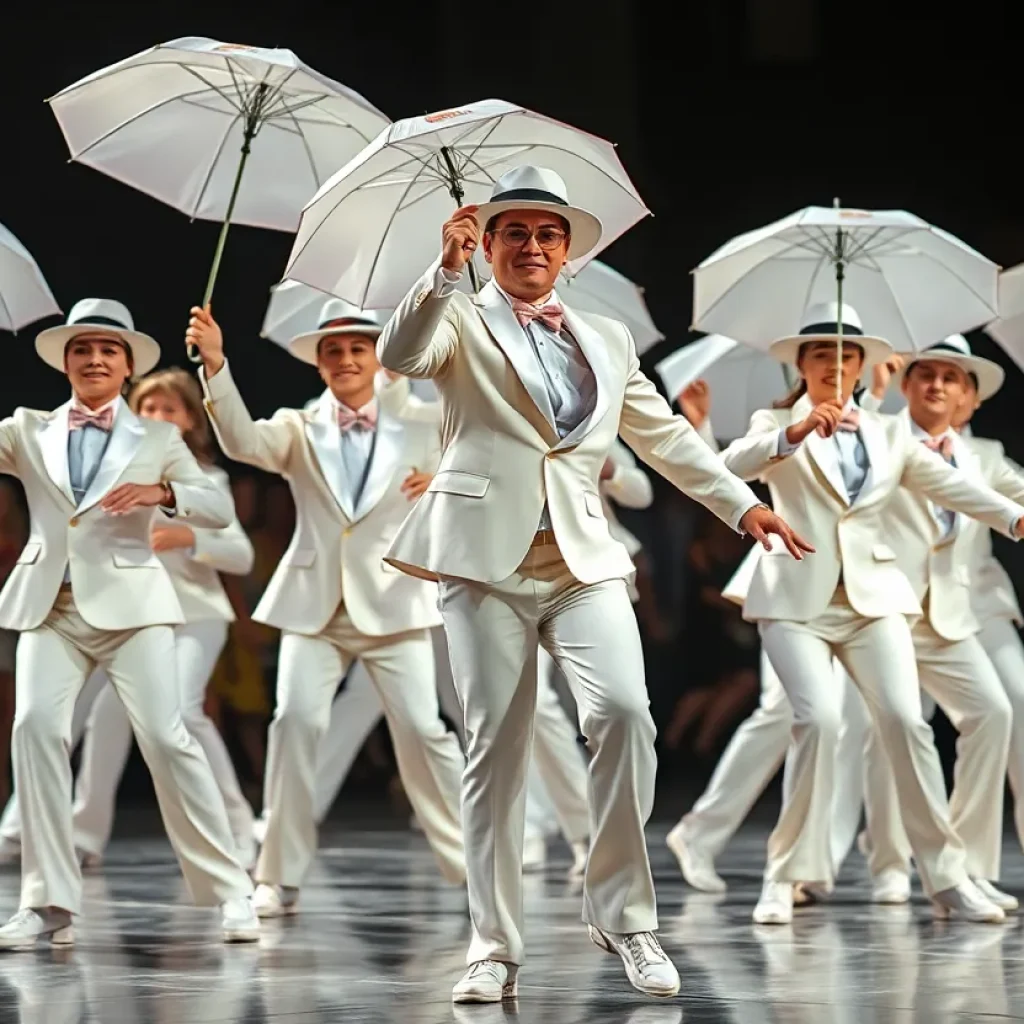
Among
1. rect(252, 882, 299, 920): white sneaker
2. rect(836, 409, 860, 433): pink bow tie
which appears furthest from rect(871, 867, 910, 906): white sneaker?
rect(252, 882, 299, 920): white sneaker

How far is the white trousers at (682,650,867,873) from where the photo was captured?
6875 mm

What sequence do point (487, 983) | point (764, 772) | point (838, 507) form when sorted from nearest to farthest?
point (487, 983), point (838, 507), point (764, 772)

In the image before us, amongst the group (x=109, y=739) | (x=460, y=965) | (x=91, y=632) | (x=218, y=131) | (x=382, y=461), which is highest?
(x=218, y=131)

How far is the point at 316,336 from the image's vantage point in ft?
A: 21.2

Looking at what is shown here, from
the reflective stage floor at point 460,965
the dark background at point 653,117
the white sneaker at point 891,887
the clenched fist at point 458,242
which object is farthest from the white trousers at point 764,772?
the dark background at point 653,117

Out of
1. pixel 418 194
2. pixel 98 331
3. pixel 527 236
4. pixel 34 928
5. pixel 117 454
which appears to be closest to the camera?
pixel 527 236

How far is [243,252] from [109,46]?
1.23 metres

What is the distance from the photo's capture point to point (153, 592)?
5.53 m

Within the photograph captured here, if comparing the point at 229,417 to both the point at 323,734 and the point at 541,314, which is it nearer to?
the point at 323,734

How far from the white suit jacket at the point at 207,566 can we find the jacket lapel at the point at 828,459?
2.25 m

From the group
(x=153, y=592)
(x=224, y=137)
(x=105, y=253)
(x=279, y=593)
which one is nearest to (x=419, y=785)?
(x=279, y=593)

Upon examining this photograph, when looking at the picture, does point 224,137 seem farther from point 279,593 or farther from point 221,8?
point 221,8

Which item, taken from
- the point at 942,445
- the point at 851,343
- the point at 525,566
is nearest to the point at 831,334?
the point at 851,343

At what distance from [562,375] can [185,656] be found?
132 inches
